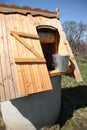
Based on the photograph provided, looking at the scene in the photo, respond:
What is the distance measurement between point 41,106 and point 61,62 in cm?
132

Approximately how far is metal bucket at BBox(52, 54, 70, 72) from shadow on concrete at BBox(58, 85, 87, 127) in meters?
1.81

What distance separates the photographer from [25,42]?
591cm

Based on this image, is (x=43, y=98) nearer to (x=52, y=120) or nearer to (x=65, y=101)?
(x=52, y=120)

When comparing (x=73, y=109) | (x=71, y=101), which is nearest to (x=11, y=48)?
(x=73, y=109)

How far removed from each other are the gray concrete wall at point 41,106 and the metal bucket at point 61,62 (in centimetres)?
38

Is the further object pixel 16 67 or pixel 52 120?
pixel 52 120

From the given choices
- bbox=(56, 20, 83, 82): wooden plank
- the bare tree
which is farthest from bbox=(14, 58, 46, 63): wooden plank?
the bare tree

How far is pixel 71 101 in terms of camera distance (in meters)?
8.83

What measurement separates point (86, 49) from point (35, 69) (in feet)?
88.4

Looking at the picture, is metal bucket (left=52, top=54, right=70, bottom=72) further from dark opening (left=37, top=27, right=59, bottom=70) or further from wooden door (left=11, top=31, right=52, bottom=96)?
dark opening (left=37, top=27, right=59, bottom=70)

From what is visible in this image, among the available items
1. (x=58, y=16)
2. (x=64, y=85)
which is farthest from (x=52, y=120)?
(x=64, y=85)

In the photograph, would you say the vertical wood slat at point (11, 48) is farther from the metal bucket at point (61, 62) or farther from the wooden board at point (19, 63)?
the metal bucket at point (61, 62)

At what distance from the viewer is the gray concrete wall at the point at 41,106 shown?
601 centimetres

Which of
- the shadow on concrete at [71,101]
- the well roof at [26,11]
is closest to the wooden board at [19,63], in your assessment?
the well roof at [26,11]
